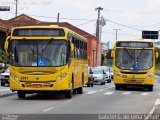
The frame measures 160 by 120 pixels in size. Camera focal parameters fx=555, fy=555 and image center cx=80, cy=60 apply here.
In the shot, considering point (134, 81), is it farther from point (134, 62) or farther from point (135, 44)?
point (135, 44)

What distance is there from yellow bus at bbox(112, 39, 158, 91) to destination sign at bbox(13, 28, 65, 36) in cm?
1199

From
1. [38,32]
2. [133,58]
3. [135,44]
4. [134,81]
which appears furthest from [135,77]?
[38,32]

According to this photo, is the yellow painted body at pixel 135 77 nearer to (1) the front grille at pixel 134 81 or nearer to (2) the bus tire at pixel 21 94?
(1) the front grille at pixel 134 81

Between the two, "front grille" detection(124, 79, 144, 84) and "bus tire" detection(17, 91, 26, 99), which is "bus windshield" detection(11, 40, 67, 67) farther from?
"front grille" detection(124, 79, 144, 84)

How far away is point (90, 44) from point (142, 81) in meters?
57.5

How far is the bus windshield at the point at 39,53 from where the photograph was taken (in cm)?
2473

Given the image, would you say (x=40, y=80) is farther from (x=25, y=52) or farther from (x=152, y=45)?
(x=152, y=45)

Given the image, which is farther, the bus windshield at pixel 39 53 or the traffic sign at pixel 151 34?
the traffic sign at pixel 151 34

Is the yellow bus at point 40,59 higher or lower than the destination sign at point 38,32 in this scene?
lower

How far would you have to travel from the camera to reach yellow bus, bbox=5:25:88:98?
2459cm

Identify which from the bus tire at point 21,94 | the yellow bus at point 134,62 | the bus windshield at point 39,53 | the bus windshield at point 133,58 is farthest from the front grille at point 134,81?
the bus windshield at point 39,53

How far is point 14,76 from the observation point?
24.8 m

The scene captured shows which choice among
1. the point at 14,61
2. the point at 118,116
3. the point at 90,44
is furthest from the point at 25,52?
the point at 90,44

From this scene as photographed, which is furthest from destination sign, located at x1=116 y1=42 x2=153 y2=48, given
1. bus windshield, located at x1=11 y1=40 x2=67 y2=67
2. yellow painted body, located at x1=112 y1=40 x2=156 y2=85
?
bus windshield, located at x1=11 y1=40 x2=67 y2=67
